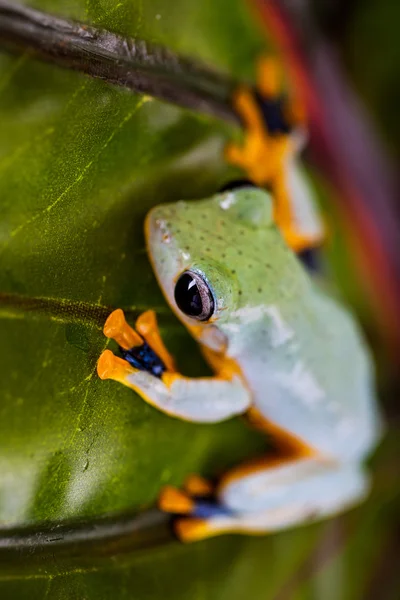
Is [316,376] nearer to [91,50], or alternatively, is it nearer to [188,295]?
[188,295]

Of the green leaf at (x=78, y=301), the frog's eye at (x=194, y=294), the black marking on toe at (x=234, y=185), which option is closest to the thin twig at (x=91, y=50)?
the green leaf at (x=78, y=301)

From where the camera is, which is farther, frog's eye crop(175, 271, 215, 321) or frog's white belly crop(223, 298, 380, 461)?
frog's white belly crop(223, 298, 380, 461)

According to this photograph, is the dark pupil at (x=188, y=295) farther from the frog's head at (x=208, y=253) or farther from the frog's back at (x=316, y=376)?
the frog's back at (x=316, y=376)

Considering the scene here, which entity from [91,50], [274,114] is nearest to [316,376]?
[274,114]

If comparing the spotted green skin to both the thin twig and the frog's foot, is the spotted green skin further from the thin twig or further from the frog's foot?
the thin twig

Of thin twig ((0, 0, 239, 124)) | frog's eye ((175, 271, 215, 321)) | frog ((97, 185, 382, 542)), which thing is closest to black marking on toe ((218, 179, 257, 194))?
frog ((97, 185, 382, 542))

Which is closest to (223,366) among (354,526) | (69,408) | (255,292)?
(255,292)

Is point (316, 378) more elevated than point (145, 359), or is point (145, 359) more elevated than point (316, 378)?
point (145, 359)

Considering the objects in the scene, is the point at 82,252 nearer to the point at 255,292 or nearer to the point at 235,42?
the point at 255,292
